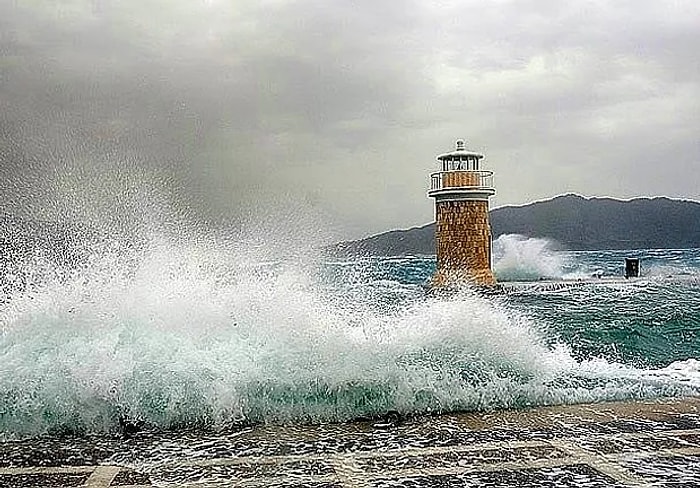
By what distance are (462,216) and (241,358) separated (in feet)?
50.9

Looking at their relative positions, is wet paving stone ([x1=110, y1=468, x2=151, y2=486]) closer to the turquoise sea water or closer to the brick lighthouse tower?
the turquoise sea water

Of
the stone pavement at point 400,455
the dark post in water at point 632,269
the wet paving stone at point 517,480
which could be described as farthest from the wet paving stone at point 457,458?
the dark post in water at point 632,269

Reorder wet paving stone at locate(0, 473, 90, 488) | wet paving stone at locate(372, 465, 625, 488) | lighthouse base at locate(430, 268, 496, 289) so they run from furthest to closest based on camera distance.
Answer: lighthouse base at locate(430, 268, 496, 289) < wet paving stone at locate(0, 473, 90, 488) < wet paving stone at locate(372, 465, 625, 488)

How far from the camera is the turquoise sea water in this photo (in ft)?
19.7

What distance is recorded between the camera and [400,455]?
4879 millimetres

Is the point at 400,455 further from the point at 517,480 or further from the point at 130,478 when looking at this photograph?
the point at 130,478

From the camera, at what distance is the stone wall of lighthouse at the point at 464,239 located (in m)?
21.5

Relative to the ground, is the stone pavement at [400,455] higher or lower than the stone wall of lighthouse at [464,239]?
lower

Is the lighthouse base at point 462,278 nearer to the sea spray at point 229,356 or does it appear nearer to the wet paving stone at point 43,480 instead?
the sea spray at point 229,356

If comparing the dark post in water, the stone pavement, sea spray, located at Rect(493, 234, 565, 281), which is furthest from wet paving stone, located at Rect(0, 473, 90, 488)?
the dark post in water

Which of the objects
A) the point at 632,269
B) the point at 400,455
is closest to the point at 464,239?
the point at 632,269

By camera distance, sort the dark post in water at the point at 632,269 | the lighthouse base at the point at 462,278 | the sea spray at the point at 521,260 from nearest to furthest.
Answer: the lighthouse base at the point at 462,278, the dark post in water at the point at 632,269, the sea spray at the point at 521,260

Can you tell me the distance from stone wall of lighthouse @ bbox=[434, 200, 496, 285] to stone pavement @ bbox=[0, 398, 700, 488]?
1545 cm

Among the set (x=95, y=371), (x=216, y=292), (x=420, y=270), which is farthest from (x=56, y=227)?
(x=420, y=270)
